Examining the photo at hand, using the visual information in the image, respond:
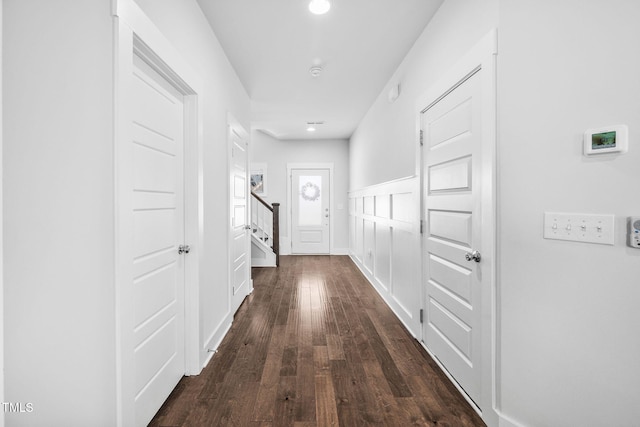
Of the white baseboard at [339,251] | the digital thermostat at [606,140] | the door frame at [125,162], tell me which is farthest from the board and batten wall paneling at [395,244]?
the door frame at [125,162]

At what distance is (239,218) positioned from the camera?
11.2ft

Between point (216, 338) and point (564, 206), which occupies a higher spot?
point (564, 206)

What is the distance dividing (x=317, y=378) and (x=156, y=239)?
52.1 inches

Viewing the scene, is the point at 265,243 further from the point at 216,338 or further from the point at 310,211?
the point at 216,338

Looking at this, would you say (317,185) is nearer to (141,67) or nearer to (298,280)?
(298,280)

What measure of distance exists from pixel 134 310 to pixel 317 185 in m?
5.58

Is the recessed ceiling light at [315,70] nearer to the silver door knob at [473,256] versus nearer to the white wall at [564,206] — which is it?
the white wall at [564,206]

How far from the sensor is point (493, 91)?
1501mm

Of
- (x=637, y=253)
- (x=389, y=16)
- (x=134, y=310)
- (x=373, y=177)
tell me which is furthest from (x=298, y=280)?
(x=637, y=253)

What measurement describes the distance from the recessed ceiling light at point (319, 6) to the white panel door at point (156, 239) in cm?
112

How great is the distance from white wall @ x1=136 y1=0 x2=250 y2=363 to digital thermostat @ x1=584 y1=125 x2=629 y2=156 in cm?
204

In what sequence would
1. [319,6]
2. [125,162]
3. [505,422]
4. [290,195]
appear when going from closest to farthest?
1. [125,162]
2. [505,422]
3. [319,6]
4. [290,195]

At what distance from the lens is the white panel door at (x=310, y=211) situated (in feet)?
22.4

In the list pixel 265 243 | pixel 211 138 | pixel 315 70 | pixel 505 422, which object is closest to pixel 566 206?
pixel 505 422
